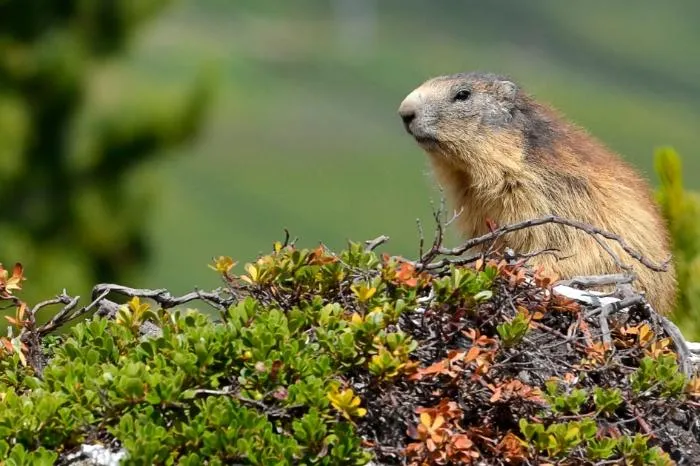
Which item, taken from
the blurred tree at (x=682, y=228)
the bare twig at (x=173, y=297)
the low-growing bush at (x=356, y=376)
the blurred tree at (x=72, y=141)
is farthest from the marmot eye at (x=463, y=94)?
the blurred tree at (x=72, y=141)

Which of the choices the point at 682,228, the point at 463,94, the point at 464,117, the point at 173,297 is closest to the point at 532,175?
the point at 464,117

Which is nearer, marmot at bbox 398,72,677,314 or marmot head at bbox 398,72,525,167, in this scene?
marmot at bbox 398,72,677,314

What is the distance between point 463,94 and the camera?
261 inches

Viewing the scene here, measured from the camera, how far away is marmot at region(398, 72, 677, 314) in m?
5.65

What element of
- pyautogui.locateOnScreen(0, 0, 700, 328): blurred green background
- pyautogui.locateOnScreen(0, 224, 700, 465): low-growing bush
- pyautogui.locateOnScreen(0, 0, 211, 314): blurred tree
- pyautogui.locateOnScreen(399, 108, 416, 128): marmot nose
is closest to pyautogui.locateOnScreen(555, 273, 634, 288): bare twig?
pyautogui.locateOnScreen(0, 224, 700, 465): low-growing bush

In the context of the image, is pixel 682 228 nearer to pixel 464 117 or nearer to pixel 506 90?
pixel 506 90

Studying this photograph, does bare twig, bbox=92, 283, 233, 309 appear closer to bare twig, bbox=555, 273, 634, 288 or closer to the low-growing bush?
the low-growing bush

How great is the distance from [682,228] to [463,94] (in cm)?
152

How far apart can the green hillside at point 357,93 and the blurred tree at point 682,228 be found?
2478 cm

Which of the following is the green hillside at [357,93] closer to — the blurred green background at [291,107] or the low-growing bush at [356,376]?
the blurred green background at [291,107]

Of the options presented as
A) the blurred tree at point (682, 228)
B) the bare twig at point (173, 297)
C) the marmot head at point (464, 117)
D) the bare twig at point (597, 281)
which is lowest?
the bare twig at point (597, 281)

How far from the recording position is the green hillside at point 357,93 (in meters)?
39.2

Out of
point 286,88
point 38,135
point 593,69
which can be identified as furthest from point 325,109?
point 38,135

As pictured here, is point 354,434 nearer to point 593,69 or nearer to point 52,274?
point 52,274
